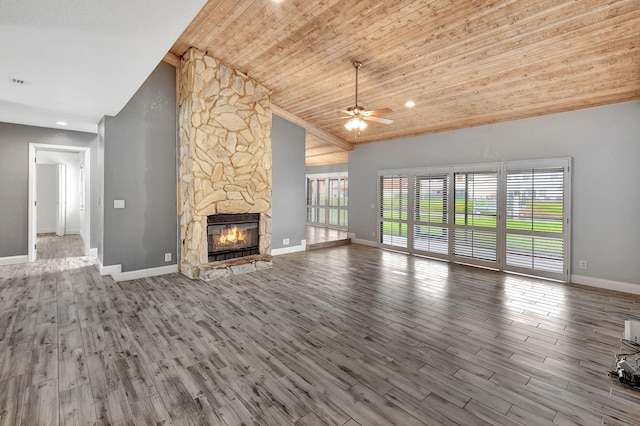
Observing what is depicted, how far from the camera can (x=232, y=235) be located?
5.86 metres

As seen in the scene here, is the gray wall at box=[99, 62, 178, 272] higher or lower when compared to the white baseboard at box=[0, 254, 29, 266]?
higher

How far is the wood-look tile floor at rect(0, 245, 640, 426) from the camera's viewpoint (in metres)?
2.03

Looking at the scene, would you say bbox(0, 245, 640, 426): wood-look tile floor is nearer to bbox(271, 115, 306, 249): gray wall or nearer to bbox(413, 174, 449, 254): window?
bbox(413, 174, 449, 254): window

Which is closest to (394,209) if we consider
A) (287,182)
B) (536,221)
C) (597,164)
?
(287,182)

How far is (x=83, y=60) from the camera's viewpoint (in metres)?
2.97

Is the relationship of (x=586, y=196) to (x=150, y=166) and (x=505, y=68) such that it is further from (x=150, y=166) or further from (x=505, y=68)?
(x=150, y=166)

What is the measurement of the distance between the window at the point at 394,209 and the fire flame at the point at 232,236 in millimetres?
A: 3888

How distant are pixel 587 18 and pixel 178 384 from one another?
5332 millimetres

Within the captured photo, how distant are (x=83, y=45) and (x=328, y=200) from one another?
31.2 feet

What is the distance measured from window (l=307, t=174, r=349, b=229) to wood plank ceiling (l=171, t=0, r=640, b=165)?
5299 mm

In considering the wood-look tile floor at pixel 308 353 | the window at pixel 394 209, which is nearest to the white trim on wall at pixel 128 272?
the wood-look tile floor at pixel 308 353

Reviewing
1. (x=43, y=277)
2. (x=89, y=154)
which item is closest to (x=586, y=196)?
(x=43, y=277)

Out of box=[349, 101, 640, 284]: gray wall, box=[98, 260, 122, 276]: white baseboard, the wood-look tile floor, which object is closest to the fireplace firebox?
the wood-look tile floor

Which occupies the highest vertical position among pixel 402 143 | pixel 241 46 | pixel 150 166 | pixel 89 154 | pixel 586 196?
pixel 241 46
